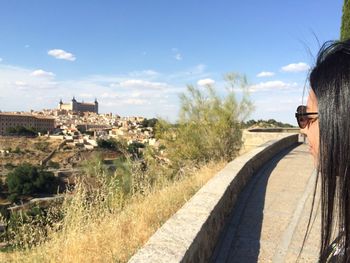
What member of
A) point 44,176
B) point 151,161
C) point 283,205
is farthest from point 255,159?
point 44,176

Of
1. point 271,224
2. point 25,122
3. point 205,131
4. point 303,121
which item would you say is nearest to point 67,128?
point 25,122

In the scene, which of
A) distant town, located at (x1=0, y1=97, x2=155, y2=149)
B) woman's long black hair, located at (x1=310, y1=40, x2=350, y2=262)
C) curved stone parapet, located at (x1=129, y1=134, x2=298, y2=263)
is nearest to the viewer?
woman's long black hair, located at (x1=310, y1=40, x2=350, y2=262)

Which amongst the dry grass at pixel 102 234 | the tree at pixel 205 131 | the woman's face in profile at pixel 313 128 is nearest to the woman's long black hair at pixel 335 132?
the woman's face in profile at pixel 313 128

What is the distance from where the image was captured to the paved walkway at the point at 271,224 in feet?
14.7

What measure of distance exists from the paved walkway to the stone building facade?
13282 cm

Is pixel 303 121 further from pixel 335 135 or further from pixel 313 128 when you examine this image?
pixel 335 135

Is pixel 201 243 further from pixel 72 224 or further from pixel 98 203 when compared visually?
pixel 98 203

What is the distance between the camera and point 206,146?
13.7 metres

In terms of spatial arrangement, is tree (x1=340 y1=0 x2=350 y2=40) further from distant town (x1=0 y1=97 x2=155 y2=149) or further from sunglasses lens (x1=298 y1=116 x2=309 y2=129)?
distant town (x1=0 y1=97 x2=155 y2=149)

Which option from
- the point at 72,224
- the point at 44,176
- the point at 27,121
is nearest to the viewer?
the point at 72,224

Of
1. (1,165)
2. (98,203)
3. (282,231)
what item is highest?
(98,203)

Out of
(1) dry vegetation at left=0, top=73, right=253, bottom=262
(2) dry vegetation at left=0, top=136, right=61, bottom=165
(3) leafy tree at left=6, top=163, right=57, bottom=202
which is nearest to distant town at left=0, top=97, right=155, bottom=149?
(2) dry vegetation at left=0, top=136, right=61, bottom=165

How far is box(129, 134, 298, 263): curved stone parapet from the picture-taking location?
288 centimetres

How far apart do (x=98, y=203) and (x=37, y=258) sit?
1.49 metres
